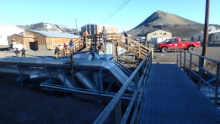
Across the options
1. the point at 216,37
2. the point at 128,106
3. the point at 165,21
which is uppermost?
the point at 165,21

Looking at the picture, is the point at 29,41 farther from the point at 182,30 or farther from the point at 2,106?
the point at 182,30

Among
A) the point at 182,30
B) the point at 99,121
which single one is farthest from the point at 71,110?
the point at 182,30

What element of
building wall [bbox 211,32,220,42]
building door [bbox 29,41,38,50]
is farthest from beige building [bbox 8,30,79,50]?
building wall [bbox 211,32,220,42]

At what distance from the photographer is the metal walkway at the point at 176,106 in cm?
288

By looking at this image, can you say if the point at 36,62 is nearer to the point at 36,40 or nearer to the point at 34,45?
the point at 36,40

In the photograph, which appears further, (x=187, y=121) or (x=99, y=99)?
(x=99, y=99)

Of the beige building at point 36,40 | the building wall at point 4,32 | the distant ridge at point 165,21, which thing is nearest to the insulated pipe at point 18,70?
the beige building at point 36,40

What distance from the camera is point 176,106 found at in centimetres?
344

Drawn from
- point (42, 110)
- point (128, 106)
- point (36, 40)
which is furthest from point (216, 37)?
point (128, 106)

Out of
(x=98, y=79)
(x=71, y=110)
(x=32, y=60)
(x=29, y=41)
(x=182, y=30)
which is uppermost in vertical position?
(x=182, y=30)

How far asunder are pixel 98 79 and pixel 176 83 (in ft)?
11.2

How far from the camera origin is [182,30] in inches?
3285

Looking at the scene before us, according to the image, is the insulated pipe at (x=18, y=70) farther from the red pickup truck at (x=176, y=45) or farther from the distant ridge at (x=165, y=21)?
the distant ridge at (x=165, y=21)

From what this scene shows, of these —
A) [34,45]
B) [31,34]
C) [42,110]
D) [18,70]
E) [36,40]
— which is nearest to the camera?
[42,110]
